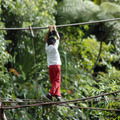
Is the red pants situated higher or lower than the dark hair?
lower

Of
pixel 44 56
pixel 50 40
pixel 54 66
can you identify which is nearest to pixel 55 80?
pixel 54 66

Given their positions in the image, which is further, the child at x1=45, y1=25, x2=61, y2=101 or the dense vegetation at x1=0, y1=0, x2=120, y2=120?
the dense vegetation at x1=0, y1=0, x2=120, y2=120

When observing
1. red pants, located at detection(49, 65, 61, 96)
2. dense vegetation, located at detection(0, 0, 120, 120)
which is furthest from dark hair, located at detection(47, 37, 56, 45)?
dense vegetation, located at detection(0, 0, 120, 120)

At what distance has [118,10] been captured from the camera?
18.3ft

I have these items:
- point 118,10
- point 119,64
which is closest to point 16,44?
point 118,10

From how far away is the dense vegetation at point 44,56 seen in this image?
16.0 ft

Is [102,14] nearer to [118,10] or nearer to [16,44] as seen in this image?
[118,10]

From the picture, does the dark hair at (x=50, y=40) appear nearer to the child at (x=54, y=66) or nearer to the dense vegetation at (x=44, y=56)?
the child at (x=54, y=66)

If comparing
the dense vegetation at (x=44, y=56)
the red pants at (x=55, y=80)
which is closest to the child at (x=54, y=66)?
the red pants at (x=55, y=80)

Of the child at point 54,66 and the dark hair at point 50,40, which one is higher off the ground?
the dark hair at point 50,40

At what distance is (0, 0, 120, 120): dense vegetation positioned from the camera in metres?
4.89

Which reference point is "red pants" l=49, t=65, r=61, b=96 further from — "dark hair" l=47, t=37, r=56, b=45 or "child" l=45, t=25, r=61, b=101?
"dark hair" l=47, t=37, r=56, b=45

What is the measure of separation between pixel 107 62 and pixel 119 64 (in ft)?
1.71

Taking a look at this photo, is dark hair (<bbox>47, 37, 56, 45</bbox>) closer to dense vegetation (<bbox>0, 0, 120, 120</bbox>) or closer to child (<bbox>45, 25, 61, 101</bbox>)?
child (<bbox>45, 25, 61, 101</bbox>)
